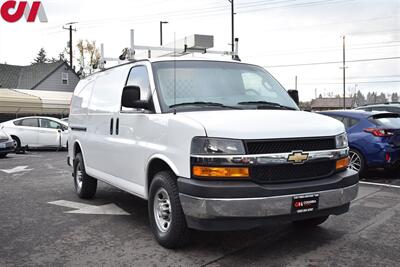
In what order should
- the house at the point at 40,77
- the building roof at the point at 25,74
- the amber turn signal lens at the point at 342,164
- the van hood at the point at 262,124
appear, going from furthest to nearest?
the house at the point at 40,77, the building roof at the point at 25,74, the amber turn signal lens at the point at 342,164, the van hood at the point at 262,124

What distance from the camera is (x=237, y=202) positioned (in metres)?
3.80

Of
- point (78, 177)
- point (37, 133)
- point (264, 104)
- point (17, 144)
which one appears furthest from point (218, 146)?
point (17, 144)

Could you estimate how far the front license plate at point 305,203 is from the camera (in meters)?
3.98

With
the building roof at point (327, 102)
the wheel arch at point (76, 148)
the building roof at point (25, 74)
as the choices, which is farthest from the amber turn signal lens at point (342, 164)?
the building roof at point (327, 102)

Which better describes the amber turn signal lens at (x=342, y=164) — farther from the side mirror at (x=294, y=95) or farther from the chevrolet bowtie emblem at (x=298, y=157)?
the side mirror at (x=294, y=95)

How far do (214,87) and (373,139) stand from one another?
506cm

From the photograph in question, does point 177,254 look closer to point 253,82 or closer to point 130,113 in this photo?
point 130,113

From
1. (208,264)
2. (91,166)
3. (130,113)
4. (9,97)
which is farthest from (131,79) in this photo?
(9,97)

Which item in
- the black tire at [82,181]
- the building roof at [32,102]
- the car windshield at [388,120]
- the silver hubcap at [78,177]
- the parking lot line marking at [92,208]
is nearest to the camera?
the parking lot line marking at [92,208]

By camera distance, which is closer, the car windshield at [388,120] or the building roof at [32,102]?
the car windshield at [388,120]

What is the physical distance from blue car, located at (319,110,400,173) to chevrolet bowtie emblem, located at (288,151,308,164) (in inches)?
206

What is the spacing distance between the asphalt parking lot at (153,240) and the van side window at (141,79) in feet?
5.45

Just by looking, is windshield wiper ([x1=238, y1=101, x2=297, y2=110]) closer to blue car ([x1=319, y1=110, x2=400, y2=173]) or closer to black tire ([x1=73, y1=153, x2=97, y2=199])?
black tire ([x1=73, y1=153, x2=97, y2=199])

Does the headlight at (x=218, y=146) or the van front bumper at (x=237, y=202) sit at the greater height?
the headlight at (x=218, y=146)
